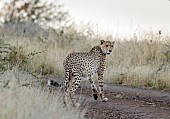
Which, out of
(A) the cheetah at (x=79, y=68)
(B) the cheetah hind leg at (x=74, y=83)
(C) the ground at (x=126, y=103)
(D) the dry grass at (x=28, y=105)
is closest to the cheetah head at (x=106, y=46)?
(A) the cheetah at (x=79, y=68)

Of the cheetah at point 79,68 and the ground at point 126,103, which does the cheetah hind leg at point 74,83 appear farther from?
the ground at point 126,103

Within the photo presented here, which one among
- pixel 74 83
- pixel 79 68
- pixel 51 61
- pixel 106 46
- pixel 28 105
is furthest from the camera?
pixel 51 61

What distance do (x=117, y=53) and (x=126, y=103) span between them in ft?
23.9

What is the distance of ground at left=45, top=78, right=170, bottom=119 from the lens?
291 inches

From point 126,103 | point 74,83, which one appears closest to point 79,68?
point 74,83

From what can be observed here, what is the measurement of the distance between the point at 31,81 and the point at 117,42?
8999mm

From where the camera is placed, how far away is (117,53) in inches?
627

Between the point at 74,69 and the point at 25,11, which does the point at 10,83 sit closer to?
the point at 74,69

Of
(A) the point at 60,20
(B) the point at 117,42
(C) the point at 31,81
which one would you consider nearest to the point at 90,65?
(C) the point at 31,81

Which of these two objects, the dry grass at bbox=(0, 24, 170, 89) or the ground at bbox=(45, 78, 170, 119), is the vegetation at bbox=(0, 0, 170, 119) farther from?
the ground at bbox=(45, 78, 170, 119)

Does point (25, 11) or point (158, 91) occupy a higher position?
point (25, 11)

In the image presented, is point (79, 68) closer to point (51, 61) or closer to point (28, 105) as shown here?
point (28, 105)

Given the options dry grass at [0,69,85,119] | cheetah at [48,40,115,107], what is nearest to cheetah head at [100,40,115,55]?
cheetah at [48,40,115,107]

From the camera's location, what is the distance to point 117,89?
1070 centimetres
